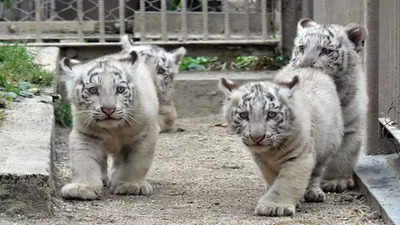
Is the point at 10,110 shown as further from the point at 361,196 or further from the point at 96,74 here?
the point at 361,196

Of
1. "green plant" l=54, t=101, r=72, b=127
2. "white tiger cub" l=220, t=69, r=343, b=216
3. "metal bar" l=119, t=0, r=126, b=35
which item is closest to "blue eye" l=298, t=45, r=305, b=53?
"white tiger cub" l=220, t=69, r=343, b=216

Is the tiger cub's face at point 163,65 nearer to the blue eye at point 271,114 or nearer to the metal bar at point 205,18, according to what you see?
the metal bar at point 205,18

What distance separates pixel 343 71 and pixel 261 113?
1363 mm

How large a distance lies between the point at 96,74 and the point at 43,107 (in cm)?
143

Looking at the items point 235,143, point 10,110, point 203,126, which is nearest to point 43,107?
point 10,110

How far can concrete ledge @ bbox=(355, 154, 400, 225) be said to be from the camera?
233 inches

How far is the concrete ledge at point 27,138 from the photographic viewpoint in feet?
19.4

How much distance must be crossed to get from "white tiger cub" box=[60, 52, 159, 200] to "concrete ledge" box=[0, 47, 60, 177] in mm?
282

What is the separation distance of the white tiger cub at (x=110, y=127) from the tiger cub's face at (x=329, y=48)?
1.18 metres

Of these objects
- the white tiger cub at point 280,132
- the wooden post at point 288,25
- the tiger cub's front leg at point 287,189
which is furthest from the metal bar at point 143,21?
the tiger cub's front leg at point 287,189

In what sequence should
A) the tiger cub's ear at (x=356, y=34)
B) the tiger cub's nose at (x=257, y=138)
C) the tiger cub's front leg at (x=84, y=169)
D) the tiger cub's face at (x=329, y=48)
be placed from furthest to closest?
the tiger cub's ear at (x=356, y=34) → the tiger cub's face at (x=329, y=48) → the tiger cub's front leg at (x=84, y=169) → the tiger cub's nose at (x=257, y=138)

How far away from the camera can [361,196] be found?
22.6 feet

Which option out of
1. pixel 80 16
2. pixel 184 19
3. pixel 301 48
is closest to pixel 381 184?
pixel 301 48

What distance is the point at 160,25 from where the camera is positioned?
12.9m
